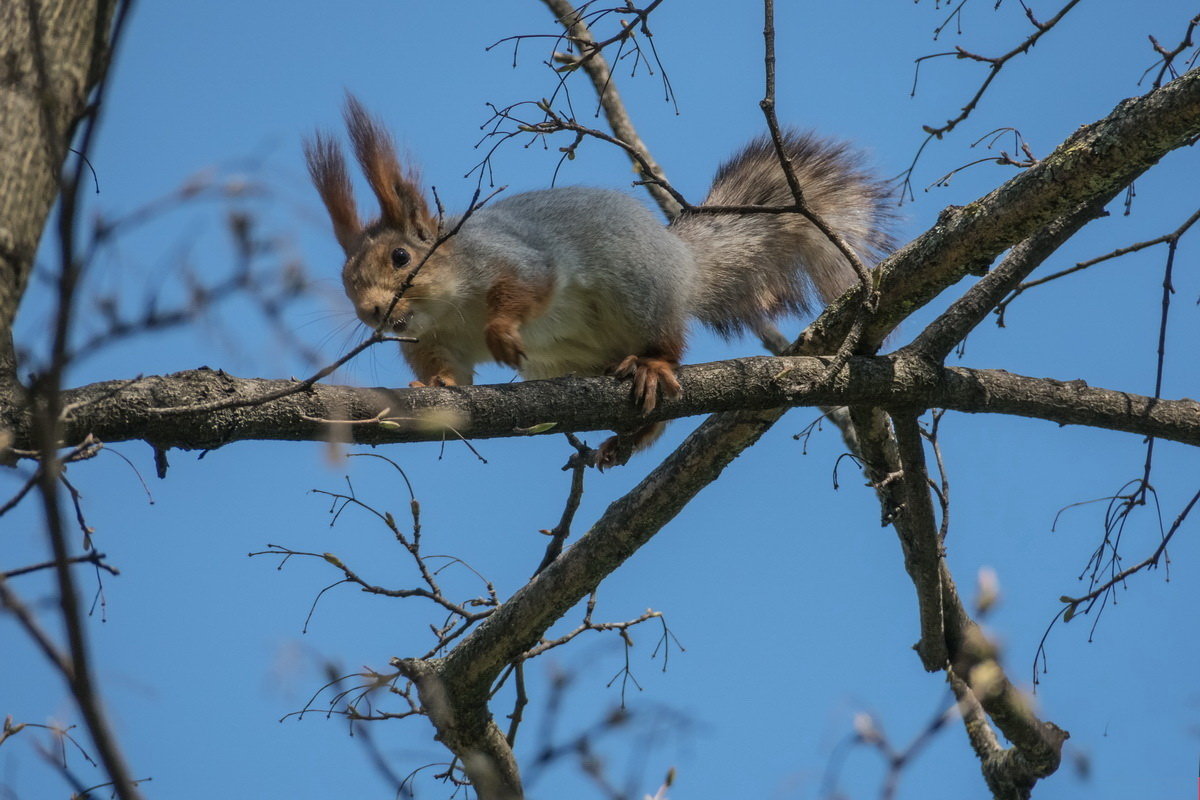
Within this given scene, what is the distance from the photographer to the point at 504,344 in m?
3.52

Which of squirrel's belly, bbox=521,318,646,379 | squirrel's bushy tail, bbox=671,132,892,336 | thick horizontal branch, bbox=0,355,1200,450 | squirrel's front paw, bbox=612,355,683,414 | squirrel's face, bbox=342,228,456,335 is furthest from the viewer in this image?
squirrel's bushy tail, bbox=671,132,892,336

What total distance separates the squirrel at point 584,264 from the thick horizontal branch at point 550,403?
66 centimetres

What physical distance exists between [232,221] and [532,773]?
1064 millimetres

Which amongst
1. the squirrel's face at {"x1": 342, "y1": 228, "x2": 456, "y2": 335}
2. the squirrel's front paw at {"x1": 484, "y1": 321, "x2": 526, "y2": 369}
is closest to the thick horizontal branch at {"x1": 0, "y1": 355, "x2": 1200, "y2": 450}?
the squirrel's front paw at {"x1": 484, "y1": 321, "x2": 526, "y2": 369}

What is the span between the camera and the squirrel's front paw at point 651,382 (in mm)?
2953

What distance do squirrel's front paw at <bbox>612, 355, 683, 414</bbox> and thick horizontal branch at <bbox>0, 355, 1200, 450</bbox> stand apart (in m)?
0.03

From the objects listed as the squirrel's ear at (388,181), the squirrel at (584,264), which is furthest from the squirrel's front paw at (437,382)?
the squirrel's ear at (388,181)

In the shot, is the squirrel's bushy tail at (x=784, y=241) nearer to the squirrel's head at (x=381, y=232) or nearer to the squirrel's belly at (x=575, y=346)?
the squirrel's belly at (x=575, y=346)

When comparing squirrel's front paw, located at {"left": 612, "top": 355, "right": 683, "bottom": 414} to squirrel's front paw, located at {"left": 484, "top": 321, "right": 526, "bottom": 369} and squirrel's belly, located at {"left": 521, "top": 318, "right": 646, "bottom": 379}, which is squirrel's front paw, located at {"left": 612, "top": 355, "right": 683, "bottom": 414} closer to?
squirrel's front paw, located at {"left": 484, "top": 321, "right": 526, "bottom": 369}

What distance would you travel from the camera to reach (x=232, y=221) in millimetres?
1286

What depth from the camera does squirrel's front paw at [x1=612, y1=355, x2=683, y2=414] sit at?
2953 mm

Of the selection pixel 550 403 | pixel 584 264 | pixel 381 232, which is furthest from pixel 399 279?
pixel 550 403

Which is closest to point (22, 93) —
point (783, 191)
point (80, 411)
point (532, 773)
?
point (80, 411)

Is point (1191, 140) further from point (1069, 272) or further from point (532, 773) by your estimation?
point (532, 773)
